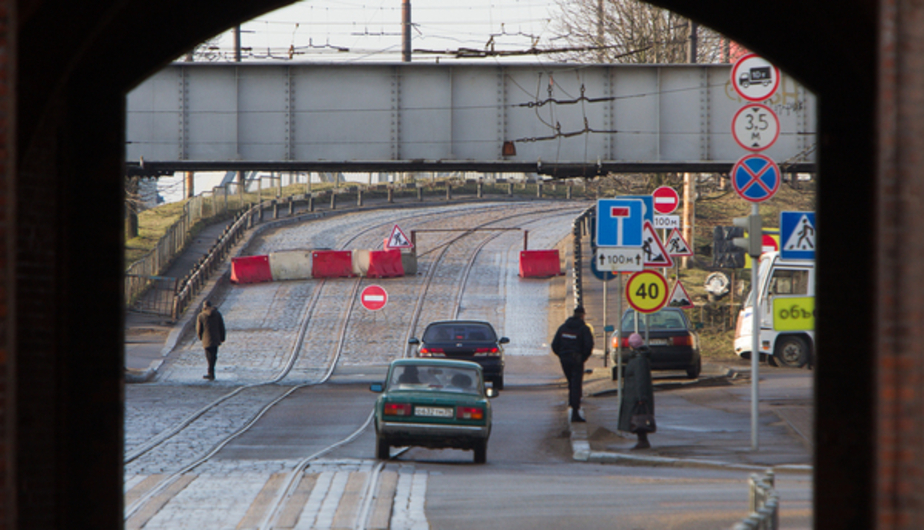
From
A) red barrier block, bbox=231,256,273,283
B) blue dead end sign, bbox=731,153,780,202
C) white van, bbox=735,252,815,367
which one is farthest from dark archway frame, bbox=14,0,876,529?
red barrier block, bbox=231,256,273,283

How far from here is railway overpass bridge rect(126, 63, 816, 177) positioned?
90.9ft

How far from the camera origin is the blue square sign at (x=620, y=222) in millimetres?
17938

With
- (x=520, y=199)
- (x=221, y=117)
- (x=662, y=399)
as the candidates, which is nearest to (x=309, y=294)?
(x=221, y=117)

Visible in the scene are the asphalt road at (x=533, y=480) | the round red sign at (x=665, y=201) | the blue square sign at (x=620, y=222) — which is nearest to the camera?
the asphalt road at (x=533, y=480)

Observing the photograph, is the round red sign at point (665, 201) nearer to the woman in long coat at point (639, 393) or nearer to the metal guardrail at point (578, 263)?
the woman in long coat at point (639, 393)

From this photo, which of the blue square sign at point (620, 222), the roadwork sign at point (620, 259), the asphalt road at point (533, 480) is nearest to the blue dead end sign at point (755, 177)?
the roadwork sign at point (620, 259)

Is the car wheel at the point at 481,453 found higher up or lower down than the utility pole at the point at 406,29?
lower down

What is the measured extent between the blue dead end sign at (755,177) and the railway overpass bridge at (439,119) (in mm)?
12687

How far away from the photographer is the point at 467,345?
2305 centimetres

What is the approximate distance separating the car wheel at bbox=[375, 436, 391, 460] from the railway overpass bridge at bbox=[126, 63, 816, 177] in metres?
14.5

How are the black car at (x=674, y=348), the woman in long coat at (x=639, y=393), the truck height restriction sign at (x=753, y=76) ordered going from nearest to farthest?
the woman in long coat at (x=639, y=393) → the truck height restriction sign at (x=753, y=76) → the black car at (x=674, y=348)

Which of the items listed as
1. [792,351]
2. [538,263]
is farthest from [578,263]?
[792,351]

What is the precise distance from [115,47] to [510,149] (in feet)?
69.0

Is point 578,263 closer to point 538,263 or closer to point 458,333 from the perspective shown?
point 538,263
